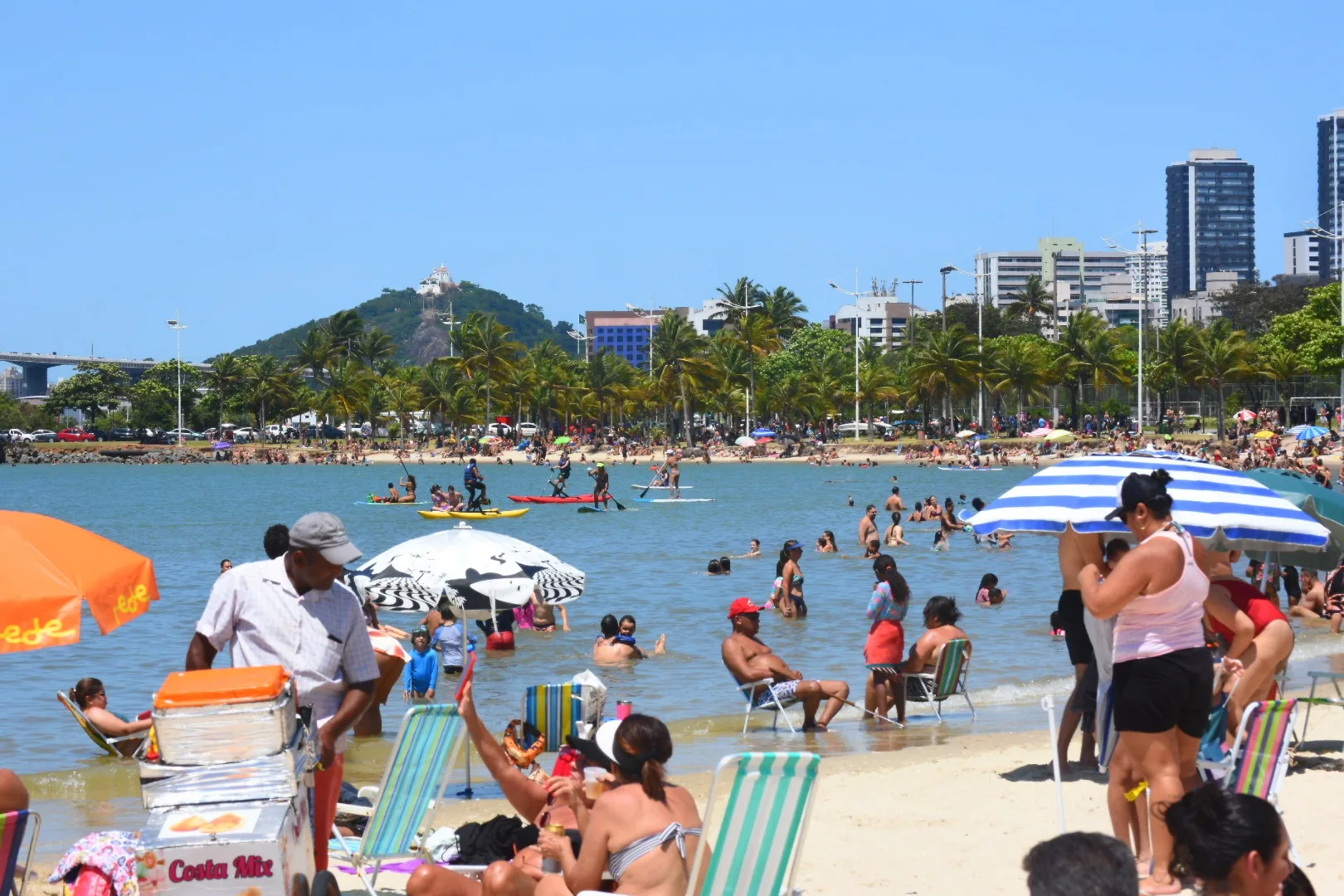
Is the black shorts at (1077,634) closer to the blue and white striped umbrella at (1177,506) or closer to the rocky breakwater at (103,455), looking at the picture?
the blue and white striped umbrella at (1177,506)

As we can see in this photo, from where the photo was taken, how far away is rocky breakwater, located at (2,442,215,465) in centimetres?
12181

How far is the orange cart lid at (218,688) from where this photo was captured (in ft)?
15.0

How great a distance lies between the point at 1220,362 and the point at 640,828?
87215 mm

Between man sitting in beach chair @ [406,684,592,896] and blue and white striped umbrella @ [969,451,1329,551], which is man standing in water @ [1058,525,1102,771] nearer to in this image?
blue and white striped umbrella @ [969,451,1329,551]

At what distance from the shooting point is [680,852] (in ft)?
15.9

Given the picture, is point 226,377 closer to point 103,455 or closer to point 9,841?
point 103,455

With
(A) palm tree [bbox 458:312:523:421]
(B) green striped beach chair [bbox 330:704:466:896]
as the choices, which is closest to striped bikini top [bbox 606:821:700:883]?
(B) green striped beach chair [bbox 330:704:466:896]

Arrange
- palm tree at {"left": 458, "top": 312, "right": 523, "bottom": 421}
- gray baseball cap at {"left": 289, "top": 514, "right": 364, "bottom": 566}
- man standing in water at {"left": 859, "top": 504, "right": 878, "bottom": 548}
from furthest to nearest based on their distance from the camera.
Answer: palm tree at {"left": 458, "top": 312, "right": 523, "bottom": 421} → man standing in water at {"left": 859, "top": 504, "right": 878, "bottom": 548} → gray baseball cap at {"left": 289, "top": 514, "right": 364, "bottom": 566}

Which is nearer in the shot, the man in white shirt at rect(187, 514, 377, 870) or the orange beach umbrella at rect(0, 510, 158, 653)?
the orange beach umbrella at rect(0, 510, 158, 653)

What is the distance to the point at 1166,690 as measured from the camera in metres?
5.70

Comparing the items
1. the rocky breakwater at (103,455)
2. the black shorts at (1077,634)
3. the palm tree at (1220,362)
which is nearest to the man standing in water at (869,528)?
the black shorts at (1077,634)

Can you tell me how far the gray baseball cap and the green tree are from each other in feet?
485

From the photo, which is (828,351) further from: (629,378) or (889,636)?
(889,636)

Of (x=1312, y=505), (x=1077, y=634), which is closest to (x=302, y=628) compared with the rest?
(x=1077, y=634)
